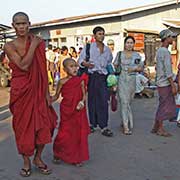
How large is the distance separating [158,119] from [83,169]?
7.37ft

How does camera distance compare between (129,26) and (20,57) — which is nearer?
(20,57)

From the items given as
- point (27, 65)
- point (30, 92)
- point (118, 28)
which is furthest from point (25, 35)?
point (118, 28)

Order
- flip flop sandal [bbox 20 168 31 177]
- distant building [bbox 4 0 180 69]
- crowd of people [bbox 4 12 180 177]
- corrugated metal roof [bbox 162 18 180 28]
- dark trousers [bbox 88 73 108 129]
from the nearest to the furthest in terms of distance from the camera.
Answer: crowd of people [bbox 4 12 180 177]
flip flop sandal [bbox 20 168 31 177]
dark trousers [bbox 88 73 108 129]
distant building [bbox 4 0 180 69]
corrugated metal roof [bbox 162 18 180 28]

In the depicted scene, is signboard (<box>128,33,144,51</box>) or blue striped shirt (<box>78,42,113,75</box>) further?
signboard (<box>128,33,144,51</box>)

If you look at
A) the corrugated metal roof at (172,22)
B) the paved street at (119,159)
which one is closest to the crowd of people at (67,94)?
the paved street at (119,159)

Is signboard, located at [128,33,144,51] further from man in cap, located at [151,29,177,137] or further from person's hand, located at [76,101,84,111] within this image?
person's hand, located at [76,101,84,111]

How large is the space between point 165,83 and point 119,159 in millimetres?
1829

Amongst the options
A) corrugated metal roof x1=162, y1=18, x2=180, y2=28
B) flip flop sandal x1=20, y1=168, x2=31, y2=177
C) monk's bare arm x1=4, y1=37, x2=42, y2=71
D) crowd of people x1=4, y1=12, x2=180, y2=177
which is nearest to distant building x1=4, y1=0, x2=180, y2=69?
corrugated metal roof x1=162, y1=18, x2=180, y2=28

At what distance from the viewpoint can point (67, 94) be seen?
204 inches

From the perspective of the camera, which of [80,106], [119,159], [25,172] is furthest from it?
[119,159]

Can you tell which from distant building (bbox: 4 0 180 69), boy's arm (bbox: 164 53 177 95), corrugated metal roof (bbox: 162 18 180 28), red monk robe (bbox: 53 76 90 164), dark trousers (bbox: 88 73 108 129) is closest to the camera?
red monk robe (bbox: 53 76 90 164)

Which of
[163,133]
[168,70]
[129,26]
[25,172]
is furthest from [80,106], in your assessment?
[129,26]

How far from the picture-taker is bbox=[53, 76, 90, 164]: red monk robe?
16.8ft

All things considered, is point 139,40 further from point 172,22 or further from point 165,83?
point 165,83
